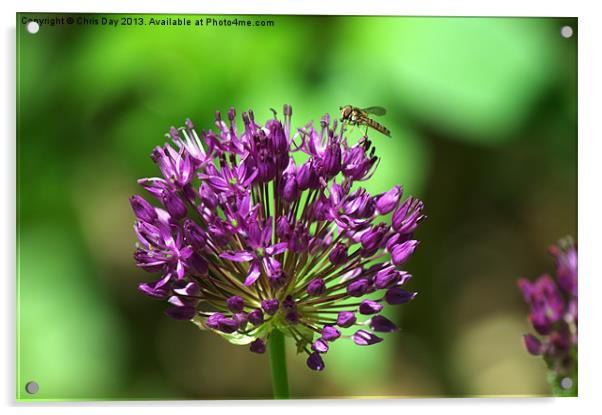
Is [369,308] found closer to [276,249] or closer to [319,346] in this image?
[319,346]

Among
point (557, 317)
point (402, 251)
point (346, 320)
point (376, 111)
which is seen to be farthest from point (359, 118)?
point (557, 317)

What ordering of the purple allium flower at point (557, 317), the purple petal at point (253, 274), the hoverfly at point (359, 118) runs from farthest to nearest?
1. the purple allium flower at point (557, 317)
2. the hoverfly at point (359, 118)
3. the purple petal at point (253, 274)

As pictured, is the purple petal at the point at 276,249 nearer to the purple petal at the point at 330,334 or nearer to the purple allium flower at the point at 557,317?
the purple petal at the point at 330,334

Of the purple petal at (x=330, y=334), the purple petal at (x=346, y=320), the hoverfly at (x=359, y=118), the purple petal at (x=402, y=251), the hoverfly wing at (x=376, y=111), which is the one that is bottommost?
the purple petal at (x=330, y=334)

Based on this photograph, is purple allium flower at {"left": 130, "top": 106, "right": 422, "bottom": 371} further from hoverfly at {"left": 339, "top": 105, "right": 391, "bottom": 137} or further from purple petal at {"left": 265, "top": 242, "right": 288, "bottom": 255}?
hoverfly at {"left": 339, "top": 105, "right": 391, "bottom": 137}

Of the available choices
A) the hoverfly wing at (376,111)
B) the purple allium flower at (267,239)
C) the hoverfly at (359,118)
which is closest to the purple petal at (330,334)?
the purple allium flower at (267,239)

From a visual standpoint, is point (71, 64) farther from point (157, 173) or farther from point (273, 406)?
point (273, 406)
